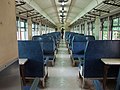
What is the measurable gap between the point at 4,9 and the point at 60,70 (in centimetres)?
421

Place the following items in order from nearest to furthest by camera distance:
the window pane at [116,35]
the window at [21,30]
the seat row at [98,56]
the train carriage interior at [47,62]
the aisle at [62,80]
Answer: the train carriage interior at [47,62]
the seat row at [98,56]
the aisle at [62,80]
the window pane at [116,35]
the window at [21,30]

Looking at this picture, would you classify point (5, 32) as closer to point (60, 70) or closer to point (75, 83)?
point (75, 83)

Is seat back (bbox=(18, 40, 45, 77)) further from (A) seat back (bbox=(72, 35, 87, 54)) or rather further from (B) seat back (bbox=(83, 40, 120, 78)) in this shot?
(A) seat back (bbox=(72, 35, 87, 54))

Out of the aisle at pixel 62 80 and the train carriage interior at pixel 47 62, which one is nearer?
the train carriage interior at pixel 47 62

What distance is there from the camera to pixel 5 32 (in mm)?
1122

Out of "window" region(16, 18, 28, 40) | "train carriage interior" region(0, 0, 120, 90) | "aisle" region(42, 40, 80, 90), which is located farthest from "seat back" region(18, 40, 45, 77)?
"window" region(16, 18, 28, 40)

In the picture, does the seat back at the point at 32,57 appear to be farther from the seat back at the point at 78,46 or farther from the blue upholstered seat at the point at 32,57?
the seat back at the point at 78,46

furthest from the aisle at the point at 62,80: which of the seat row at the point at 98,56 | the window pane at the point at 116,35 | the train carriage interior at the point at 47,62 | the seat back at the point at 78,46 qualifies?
the window pane at the point at 116,35

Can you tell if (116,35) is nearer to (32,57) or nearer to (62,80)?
(62,80)

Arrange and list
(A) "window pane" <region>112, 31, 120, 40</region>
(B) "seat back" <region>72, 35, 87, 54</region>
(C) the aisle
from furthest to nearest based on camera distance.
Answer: (A) "window pane" <region>112, 31, 120, 40</region>, (B) "seat back" <region>72, 35, 87, 54</region>, (C) the aisle

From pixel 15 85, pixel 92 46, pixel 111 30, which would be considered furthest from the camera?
pixel 111 30

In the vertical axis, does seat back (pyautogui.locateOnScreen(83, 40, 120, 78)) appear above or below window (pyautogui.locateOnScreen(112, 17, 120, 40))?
below

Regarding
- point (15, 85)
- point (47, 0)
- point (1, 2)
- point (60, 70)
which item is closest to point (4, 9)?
point (1, 2)

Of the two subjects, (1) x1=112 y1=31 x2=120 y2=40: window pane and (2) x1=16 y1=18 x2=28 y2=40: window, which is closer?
(1) x1=112 y1=31 x2=120 y2=40: window pane
